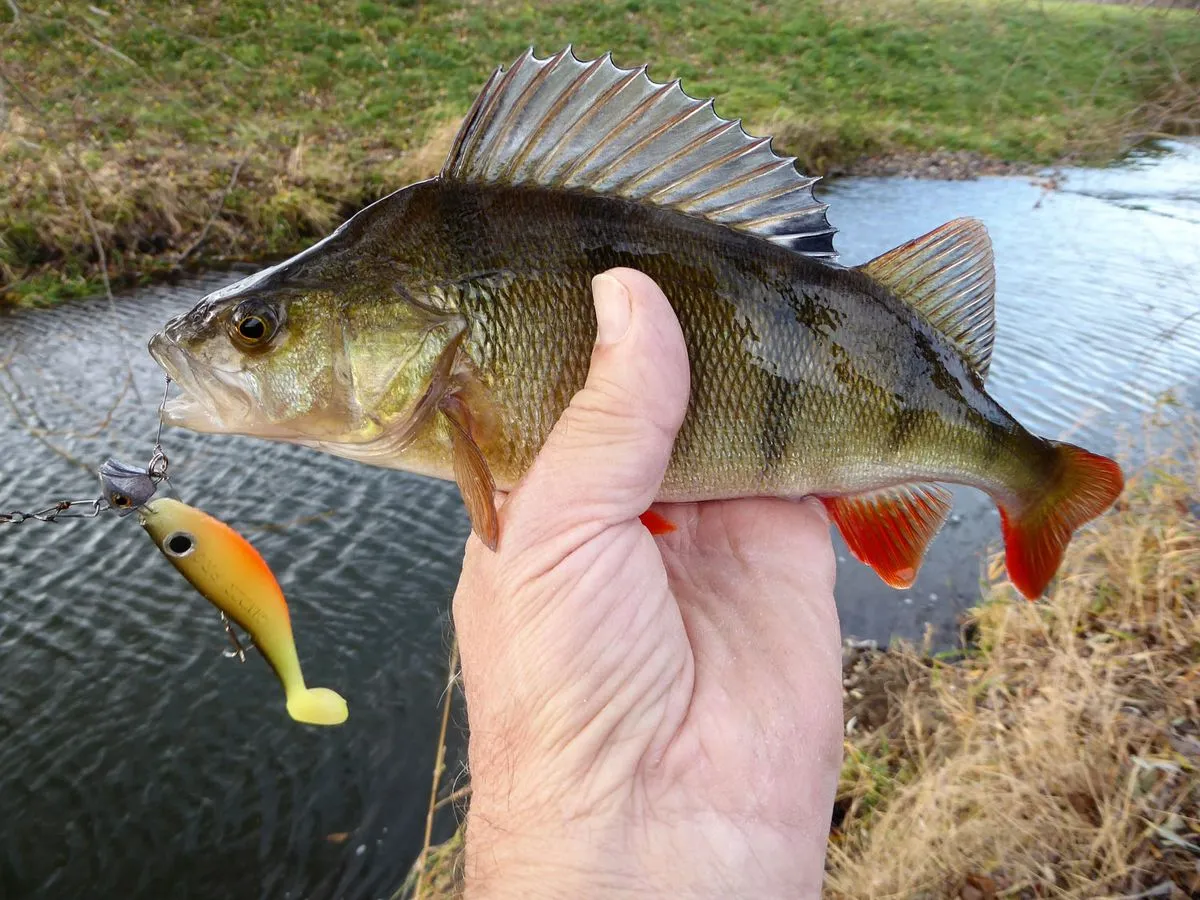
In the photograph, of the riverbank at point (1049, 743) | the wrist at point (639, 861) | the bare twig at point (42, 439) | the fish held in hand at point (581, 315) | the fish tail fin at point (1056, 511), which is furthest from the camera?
the bare twig at point (42, 439)

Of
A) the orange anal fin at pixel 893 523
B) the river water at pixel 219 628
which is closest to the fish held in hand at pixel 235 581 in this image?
the orange anal fin at pixel 893 523

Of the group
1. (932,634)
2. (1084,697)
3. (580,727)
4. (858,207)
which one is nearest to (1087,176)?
(858,207)

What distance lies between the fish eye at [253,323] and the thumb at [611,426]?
0.74 meters

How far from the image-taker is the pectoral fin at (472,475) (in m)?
1.80

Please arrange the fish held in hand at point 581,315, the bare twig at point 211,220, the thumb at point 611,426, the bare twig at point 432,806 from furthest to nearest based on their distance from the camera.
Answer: the bare twig at point 211,220
the bare twig at point 432,806
the fish held in hand at point 581,315
the thumb at point 611,426

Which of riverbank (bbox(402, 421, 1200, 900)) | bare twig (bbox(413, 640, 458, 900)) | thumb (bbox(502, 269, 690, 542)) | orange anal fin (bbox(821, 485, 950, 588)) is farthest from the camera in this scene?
bare twig (bbox(413, 640, 458, 900))

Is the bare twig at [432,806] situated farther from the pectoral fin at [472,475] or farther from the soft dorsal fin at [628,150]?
the soft dorsal fin at [628,150]

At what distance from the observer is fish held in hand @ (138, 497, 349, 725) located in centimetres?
205

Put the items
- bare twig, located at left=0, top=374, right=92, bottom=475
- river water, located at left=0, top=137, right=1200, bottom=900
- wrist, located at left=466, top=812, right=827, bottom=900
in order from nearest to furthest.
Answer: wrist, located at left=466, top=812, right=827, bottom=900 < river water, located at left=0, top=137, right=1200, bottom=900 < bare twig, located at left=0, top=374, right=92, bottom=475

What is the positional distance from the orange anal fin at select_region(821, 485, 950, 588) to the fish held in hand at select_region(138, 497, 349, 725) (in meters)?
1.63

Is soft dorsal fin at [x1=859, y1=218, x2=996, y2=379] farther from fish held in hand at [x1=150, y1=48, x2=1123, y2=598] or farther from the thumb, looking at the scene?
the thumb

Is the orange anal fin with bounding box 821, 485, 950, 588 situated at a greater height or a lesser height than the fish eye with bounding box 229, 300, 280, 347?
lesser

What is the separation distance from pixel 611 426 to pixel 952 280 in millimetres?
1169

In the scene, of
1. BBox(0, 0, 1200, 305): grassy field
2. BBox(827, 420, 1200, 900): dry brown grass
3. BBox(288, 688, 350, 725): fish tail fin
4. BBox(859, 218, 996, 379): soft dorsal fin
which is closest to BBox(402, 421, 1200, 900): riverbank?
BBox(827, 420, 1200, 900): dry brown grass
